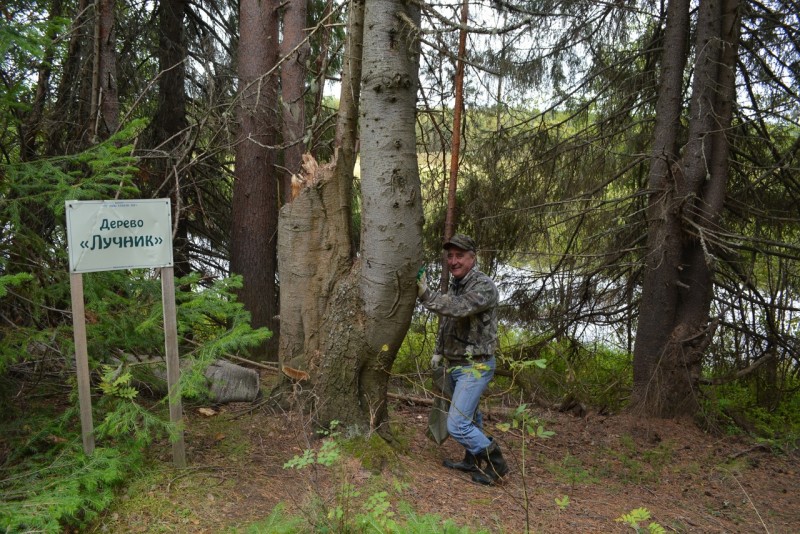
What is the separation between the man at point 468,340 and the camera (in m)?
5.35

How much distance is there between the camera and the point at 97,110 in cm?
665

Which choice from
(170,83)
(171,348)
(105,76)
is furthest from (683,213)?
(170,83)

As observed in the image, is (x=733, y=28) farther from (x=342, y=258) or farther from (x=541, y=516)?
(x=541, y=516)

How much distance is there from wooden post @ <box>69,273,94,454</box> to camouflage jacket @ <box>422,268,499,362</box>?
8.59 feet

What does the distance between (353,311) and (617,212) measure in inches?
192

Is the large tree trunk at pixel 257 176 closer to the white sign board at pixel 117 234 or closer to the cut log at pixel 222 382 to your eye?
the cut log at pixel 222 382

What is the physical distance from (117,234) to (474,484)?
11.6ft

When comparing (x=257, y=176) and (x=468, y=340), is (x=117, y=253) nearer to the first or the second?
(x=468, y=340)

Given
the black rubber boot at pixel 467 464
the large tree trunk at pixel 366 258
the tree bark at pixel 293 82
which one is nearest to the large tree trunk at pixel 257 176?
the tree bark at pixel 293 82

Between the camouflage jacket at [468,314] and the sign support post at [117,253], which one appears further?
the camouflage jacket at [468,314]

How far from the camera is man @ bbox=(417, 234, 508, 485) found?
5.35m

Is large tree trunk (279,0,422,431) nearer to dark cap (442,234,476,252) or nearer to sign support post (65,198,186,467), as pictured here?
dark cap (442,234,476,252)

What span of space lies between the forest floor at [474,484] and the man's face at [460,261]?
1.69m

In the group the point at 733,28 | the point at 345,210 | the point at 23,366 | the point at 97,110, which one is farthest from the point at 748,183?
the point at 23,366
